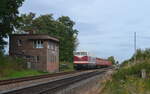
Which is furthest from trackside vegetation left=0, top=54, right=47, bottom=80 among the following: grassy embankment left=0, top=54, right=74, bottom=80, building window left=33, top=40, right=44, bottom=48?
building window left=33, top=40, right=44, bottom=48

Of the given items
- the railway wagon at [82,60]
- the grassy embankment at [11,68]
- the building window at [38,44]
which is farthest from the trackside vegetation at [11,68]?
the railway wagon at [82,60]

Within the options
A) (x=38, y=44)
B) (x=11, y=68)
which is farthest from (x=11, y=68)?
(x=38, y=44)

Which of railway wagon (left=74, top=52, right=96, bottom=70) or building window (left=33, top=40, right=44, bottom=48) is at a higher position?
building window (left=33, top=40, right=44, bottom=48)

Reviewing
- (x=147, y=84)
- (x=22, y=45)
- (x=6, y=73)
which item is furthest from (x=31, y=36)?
(x=147, y=84)

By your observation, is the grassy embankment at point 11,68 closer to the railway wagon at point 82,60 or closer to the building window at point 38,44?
the building window at point 38,44

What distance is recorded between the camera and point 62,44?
114000 millimetres

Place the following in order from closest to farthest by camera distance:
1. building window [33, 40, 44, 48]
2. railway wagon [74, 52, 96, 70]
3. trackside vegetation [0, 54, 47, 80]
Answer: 1. trackside vegetation [0, 54, 47, 80]
2. railway wagon [74, 52, 96, 70]
3. building window [33, 40, 44, 48]

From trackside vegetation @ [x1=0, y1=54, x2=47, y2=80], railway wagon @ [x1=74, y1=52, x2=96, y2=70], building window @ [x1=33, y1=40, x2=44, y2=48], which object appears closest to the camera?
trackside vegetation @ [x1=0, y1=54, x2=47, y2=80]

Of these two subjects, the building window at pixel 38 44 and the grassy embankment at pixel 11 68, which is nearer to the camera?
the grassy embankment at pixel 11 68

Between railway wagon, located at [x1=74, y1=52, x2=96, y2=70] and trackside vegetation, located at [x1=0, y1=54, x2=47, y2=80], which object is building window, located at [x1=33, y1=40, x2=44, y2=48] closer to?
railway wagon, located at [x1=74, y1=52, x2=96, y2=70]

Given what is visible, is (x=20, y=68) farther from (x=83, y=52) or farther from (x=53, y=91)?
(x=53, y=91)

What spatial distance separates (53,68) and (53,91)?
4883 centimetres

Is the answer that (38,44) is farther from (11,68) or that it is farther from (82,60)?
(11,68)

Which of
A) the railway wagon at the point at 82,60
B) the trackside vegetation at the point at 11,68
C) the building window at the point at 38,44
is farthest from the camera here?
the building window at the point at 38,44
